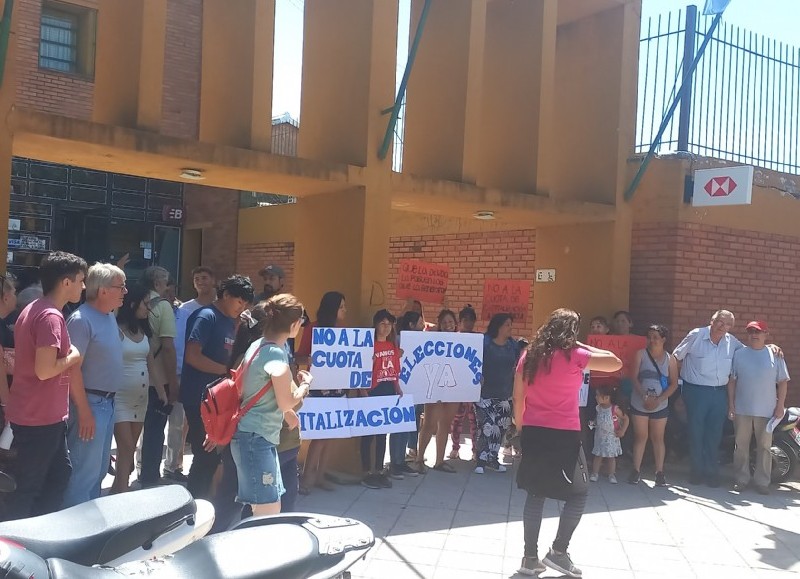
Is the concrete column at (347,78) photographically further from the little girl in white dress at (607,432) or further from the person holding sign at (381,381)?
the little girl in white dress at (607,432)

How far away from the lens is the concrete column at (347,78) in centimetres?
743

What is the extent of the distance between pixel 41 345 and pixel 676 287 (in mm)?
7329

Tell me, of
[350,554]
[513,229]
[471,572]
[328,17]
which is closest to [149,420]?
[471,572]

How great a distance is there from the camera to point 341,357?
6.77 meters

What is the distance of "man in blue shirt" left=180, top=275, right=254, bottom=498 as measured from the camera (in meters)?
5.55

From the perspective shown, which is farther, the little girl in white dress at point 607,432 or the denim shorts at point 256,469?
the little girl in white dress at point 607,432

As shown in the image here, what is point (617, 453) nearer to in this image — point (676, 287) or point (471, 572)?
point (676, 287)

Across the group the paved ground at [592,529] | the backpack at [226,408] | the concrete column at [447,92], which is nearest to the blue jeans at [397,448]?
the paved ground at [592,529]

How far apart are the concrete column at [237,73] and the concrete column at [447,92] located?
2022 mm

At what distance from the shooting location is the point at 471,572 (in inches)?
200

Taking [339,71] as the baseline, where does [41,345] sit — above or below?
below

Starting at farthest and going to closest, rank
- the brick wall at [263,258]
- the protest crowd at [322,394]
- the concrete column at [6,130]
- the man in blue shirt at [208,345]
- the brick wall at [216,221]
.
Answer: the brick wall at [216,221] → the brick wall at [263,258] → the concrete column at [6,130] → the man in blue shirt at [208,345] → the protest crowd at [322,394]

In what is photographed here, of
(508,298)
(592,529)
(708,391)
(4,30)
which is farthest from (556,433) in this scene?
(4,30)

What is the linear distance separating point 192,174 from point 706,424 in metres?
5.96
